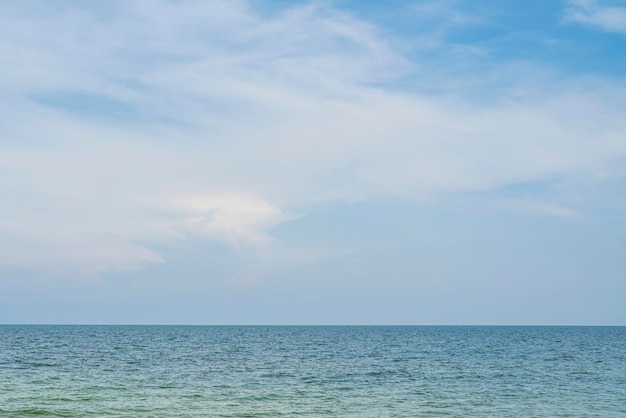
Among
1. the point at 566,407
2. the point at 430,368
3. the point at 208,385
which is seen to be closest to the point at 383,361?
the point at 430,368

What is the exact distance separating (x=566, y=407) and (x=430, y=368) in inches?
856

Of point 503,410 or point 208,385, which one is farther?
point 208,385

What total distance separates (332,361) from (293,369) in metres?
10.7

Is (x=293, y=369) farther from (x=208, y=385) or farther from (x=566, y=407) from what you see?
(x=566, y=407)

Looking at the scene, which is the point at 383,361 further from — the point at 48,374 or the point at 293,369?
the point at 48,374

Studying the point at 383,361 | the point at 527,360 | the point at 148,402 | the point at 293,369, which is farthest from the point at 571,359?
the point at 148,402

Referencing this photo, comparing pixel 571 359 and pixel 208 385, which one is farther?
pixel 571 359

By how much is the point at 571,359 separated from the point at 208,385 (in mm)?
43083

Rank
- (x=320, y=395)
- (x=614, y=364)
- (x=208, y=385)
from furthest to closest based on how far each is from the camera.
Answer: (x=614, y=364) < (x=208, y=385) < (x=320, y=395)

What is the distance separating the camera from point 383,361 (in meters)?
62.7

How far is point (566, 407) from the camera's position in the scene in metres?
32.9

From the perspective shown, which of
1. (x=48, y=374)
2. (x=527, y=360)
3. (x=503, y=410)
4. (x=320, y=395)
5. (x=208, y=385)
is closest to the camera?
(x=503, y=410)

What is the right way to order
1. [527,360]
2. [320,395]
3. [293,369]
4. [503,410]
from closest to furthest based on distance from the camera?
1. [503,410]
2. [320,395]
3. [293,369]
4. [527,360]

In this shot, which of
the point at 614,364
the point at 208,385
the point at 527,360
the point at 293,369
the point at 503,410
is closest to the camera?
the point at 503,410
